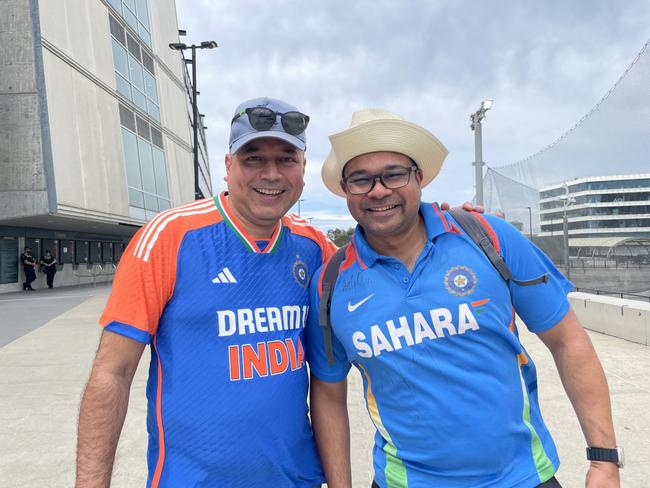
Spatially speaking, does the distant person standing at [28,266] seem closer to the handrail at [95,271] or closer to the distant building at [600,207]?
the handrail at [95,271]

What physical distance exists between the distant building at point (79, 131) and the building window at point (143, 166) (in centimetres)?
6

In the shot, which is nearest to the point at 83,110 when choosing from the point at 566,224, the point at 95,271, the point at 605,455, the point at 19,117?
the point at 19,117

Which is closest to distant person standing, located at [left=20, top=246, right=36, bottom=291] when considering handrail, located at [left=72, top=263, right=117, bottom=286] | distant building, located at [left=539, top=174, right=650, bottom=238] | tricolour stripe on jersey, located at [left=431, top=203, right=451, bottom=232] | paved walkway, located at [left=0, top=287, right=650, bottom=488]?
handrail, located at [left=72, top=263, right=117, bottom=286]

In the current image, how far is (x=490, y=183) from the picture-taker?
→ 19094 mm

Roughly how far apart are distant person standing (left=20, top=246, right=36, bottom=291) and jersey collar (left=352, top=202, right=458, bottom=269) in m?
20.1

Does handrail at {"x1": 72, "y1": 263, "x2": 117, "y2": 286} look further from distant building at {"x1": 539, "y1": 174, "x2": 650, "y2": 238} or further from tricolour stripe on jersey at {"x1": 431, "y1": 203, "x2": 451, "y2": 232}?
tricolour stripe on jersey at {"x1": 431, "y1": 203, "x2": 451, "y2": 232}

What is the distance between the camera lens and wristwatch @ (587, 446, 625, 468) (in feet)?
5.57

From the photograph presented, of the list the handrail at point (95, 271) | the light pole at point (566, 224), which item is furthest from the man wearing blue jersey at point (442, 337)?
the handrail at point (95, 271)

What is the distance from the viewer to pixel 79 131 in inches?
686

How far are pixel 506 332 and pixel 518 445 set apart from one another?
420 millimetres

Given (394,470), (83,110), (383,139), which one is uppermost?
(83,110)

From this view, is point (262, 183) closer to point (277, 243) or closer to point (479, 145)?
point (277, 243)

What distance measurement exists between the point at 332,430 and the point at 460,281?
0.90 meters

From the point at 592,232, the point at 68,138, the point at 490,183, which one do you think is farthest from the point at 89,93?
the point at 592,232
